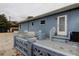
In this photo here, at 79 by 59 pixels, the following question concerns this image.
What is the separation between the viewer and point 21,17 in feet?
7.30

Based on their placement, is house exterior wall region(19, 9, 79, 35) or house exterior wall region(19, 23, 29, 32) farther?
house exterior wall region(19, 23, 29, 32)

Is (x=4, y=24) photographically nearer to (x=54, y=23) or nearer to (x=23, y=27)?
(x=23, y=27)

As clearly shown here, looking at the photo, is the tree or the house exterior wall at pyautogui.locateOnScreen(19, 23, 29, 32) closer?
the tree

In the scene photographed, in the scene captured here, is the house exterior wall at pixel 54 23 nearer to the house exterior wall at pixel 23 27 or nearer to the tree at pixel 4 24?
the house exterior wall at pixel 23 27

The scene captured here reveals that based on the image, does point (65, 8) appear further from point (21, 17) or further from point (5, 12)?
point (5, 12)

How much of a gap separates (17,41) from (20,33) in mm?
175

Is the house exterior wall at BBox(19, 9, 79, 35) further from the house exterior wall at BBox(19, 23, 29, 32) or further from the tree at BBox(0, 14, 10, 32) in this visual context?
the tree at BBox(0, 14, 10, 32)

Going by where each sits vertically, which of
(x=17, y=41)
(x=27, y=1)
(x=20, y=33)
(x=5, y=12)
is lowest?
(x=17, y=41)

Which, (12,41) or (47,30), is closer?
(47,30)

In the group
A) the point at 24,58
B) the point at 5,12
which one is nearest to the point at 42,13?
the point at 5,12

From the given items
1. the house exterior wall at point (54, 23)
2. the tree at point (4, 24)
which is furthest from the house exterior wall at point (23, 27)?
the tree at point (4, 24)

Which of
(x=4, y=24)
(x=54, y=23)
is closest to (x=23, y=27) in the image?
(x=4, y=24)

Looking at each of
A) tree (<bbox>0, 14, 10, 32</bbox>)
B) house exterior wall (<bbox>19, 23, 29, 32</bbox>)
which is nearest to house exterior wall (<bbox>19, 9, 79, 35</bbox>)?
house exterior wall (<bbox>19, 23, 29, 32</bbox>)

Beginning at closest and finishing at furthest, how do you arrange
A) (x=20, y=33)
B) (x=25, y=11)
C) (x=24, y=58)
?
(x=24, y=58) → (x=25, y=11) → (x=20, y=33)
